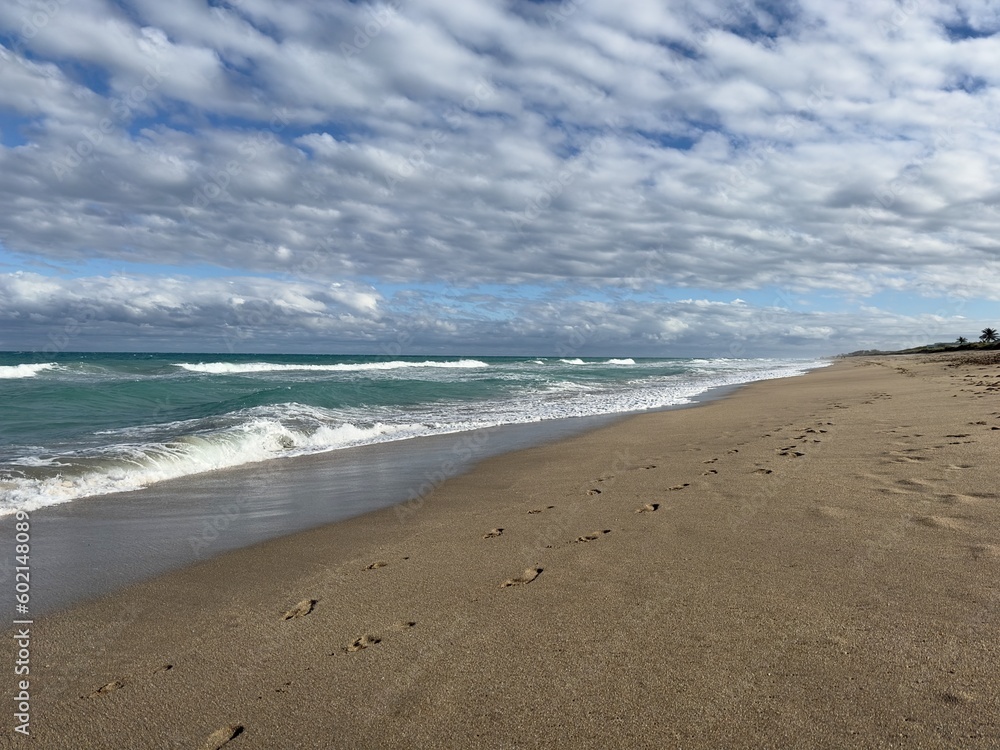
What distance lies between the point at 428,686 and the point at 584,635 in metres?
0.96

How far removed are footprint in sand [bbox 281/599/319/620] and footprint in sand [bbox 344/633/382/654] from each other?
68 cm

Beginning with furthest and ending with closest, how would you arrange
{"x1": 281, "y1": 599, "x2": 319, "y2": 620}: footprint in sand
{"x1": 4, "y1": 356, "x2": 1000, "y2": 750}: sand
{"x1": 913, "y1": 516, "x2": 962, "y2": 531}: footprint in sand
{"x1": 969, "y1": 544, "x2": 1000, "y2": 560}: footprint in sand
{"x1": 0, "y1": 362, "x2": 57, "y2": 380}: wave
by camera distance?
{"x1": 0, "y1": 362, "x2": 57, "y2": 380}: wave < {"x1": 913, "y1": 516, "x2": 962, "y2": 531}: footprint in sand < {"x1": 281, "y1": 599, "x2": 319, "y2": 620}: footprint in sand < {"x1": 969, "y1": 544, "x2": 1000, "y2": 560}: footprint in sand < {"x1": 4, "y1": 356, "x2": 1000, "y2": 750}: sand

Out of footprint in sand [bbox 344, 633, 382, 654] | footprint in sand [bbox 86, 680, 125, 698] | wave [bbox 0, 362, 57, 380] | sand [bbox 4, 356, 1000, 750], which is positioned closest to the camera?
sand [bbox 4, 356, 1000, 750]

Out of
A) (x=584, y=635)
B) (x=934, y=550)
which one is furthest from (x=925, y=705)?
(x=934, y=550)

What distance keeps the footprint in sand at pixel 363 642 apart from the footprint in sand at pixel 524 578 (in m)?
1.06

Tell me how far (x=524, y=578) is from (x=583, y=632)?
105 cm

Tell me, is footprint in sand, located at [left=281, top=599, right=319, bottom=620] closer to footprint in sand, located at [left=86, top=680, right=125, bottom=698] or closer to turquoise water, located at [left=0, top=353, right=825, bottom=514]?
footprint in sand, located at [left=86, top=680, right=125, bottom=698]

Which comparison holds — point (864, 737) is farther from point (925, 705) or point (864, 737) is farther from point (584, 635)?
point (584, 635)

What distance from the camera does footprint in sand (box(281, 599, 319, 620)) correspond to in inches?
167

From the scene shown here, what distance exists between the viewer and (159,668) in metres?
3.58

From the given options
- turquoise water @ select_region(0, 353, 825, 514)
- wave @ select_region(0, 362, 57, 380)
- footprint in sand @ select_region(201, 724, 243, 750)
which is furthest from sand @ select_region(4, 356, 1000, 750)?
wave @ select_region(0, 362, 57, 380)

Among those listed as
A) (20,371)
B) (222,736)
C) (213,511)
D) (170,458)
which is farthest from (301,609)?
(20,371)

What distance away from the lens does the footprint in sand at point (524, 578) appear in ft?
14.8

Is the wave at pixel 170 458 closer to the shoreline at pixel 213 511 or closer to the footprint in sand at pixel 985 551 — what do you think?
the shoreline at pixel 213 511
